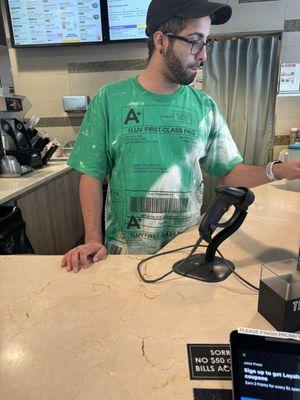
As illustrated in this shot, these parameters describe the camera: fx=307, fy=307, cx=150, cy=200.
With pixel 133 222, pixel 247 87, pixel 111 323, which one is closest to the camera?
pixel 111 323

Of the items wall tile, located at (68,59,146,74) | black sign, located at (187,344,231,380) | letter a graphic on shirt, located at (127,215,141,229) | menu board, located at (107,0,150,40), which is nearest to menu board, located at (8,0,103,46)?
menu board, located at (107,0,150,40)

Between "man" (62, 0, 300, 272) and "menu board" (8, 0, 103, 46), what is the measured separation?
2018 mm

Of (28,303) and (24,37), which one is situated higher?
(24,37)

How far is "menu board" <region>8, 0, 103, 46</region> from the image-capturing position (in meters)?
2.85

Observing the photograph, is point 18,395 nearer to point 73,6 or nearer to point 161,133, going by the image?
point 161,133

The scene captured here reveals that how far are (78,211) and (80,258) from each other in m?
2.12

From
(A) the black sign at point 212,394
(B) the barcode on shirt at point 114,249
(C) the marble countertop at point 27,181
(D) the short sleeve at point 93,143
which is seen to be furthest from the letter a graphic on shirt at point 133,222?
(C) the marble countertop at point 27,181

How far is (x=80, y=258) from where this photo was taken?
92 cm

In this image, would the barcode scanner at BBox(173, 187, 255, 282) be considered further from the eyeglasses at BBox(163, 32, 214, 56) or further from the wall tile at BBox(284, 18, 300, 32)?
the wall tile at BBox(284, 18, 300, 32)

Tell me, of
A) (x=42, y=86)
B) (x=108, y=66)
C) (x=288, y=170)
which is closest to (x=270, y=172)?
(x=288, y=170)

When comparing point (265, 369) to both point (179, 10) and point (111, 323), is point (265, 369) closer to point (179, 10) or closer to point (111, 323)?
point (111, 323)

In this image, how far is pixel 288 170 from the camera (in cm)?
98

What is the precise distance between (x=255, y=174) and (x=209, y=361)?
77 cm

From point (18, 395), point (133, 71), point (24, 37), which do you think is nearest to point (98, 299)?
point (18, 395)
